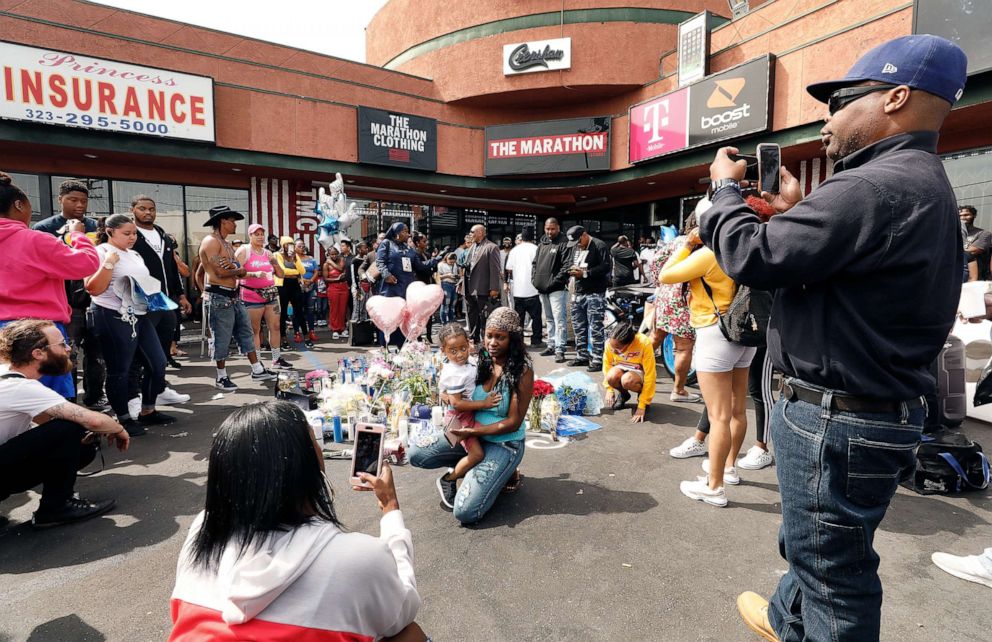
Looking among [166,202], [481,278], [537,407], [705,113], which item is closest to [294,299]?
[481,278]

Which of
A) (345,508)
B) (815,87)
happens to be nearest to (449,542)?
(345,508)

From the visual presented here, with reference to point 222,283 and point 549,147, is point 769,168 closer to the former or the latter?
point 222,283

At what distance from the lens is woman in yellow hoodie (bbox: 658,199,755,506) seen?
314 cm

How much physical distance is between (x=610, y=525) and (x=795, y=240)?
7.09 ft

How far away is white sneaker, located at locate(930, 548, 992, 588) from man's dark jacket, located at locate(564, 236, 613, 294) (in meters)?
5.04

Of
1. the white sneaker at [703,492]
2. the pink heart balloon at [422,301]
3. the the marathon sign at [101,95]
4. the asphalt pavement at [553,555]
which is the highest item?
the the marathon sign at [101,95]

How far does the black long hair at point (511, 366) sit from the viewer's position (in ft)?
10.8

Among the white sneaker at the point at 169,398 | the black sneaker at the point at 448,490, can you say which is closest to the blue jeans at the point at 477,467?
the black sneaker at the point at 448,490

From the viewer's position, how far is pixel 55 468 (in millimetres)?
3021

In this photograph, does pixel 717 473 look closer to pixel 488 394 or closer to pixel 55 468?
pixel 488 394

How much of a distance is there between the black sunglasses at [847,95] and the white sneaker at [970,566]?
7.82ft

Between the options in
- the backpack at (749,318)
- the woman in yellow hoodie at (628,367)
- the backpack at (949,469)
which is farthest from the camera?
the woman in yellow hoodie at (628,367)

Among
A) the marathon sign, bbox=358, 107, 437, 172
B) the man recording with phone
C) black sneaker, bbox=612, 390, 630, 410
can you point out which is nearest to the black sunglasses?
the man recording with phone

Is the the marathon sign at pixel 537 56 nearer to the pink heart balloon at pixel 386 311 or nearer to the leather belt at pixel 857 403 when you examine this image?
the pink heart balloon at pixel 386 311
